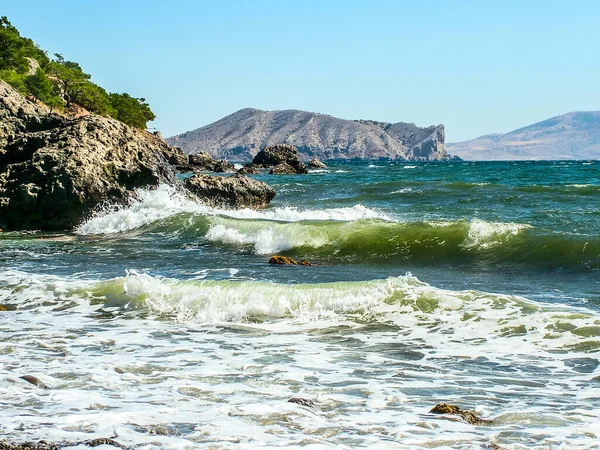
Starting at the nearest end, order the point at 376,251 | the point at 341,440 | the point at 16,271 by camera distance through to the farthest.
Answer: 1. the point at 341,440
2. the point at 16,271
3. the point at 376,251

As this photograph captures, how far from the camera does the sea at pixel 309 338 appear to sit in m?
5.64

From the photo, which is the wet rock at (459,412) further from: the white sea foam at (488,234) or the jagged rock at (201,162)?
the jagged rock at (201,162)

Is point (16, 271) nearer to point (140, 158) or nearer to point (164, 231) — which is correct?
point (164, 231)

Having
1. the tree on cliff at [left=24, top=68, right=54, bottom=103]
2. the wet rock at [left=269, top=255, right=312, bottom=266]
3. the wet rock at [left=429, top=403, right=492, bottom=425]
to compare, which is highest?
the tree on cliff at [left=24, top=68, right=54, bottom=103]

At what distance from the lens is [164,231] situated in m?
20.4

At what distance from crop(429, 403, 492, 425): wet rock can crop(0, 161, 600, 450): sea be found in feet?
0.32

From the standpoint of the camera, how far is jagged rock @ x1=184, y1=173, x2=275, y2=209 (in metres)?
25.5

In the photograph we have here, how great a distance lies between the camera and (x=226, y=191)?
25781 millimetres

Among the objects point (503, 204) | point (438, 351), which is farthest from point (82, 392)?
point (503, 204)

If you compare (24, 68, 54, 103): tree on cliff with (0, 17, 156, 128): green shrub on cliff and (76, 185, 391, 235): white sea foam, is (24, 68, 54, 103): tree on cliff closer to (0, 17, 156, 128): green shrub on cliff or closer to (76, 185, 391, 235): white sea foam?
(0, 17, 156, 128): green shrub on cliff

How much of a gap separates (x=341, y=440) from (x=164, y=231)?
1567 cm

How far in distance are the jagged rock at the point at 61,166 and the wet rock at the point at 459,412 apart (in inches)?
626

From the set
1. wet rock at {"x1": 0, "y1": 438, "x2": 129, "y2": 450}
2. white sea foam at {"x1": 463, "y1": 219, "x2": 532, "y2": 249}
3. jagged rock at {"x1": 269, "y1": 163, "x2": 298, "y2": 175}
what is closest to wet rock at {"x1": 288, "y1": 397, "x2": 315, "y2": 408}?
wet rock at {"x1": 0, "y1": 438, "x2": 129, "y2": 450}

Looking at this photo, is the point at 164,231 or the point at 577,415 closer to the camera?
the point at 577,415
